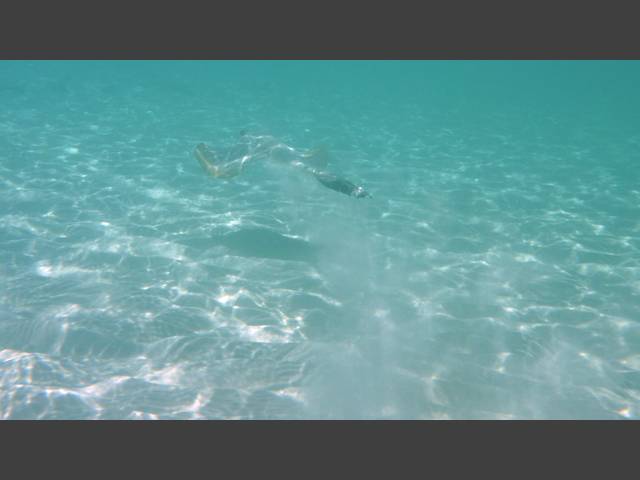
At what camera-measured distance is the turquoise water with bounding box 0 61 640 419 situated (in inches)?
367

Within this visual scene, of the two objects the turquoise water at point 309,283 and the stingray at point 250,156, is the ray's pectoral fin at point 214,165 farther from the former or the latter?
the turquoise water at point 309,283

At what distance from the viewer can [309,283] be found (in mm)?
12742

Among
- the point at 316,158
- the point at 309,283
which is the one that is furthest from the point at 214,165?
the point at 309,283

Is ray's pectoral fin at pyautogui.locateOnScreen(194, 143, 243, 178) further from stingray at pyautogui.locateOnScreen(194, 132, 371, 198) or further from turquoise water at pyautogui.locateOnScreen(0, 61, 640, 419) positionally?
turquoise water at pyautogui.locateOnScreen(0, 61, 640, 419)

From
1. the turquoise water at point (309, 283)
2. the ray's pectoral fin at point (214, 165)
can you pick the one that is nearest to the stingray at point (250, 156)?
the ray's pectoral fin at point (214, 165)

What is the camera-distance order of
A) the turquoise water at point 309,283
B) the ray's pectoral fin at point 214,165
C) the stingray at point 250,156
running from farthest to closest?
the stingray at point 250,156 → the ray's pectoral fin at point 214,165 → the turquoise water at point 309,283

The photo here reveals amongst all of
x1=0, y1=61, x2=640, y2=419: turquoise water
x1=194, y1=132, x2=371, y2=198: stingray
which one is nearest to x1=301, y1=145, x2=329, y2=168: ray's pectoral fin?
x1=194, y1=132, x2=371, y2=198: stingray

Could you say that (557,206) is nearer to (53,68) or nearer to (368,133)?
(368,133)

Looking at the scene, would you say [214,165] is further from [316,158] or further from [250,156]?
[316,158]

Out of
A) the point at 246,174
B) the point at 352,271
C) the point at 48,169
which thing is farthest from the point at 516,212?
the point at 48,169

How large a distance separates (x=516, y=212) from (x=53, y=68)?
55719 millimetres

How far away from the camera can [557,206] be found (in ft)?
→ 63.9

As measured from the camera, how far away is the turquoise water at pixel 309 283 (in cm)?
931

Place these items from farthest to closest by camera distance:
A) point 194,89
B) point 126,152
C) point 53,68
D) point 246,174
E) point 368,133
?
1. point 53,68
2. point 194,89
3. point 368,133
4. point 126,152
5. point 246,174
